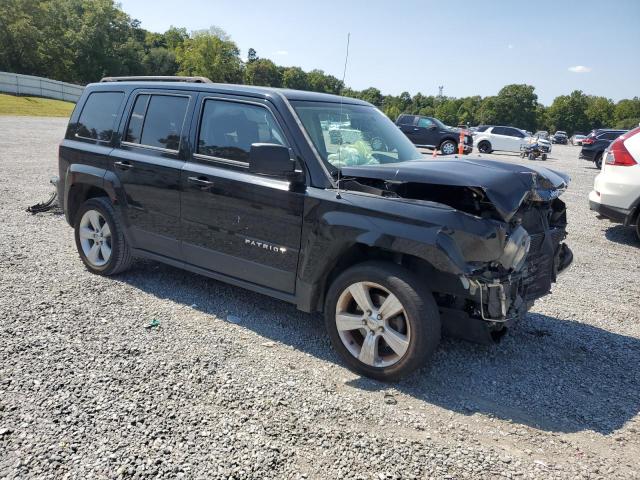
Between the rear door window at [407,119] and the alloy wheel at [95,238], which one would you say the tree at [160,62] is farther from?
the alloy wheel at [95,238]

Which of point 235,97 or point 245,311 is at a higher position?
point 235,97

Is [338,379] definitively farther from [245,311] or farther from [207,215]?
[207,215]

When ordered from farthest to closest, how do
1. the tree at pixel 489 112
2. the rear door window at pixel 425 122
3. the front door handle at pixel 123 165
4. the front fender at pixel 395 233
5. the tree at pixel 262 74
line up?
the tree at pixel 489 112, the tree at pixel 262 74, the rear door window at pixel 425 122, the front door handle at pixel 123 165, the front fender at pixel 395 233

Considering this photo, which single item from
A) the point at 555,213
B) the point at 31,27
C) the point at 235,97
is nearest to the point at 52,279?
the point at 235,97

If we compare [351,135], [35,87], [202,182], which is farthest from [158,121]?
→ [35,87]

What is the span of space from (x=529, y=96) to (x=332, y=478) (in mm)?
123507

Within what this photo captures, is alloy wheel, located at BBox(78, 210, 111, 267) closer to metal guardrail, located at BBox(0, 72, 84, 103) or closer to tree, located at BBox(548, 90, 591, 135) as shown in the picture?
metal guardrail, located at BBox(0, 72, 84, 103)

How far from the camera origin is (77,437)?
2.73 metres

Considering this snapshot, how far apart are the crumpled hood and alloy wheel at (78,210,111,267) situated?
2900 mm

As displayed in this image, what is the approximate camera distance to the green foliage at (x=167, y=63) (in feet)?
212

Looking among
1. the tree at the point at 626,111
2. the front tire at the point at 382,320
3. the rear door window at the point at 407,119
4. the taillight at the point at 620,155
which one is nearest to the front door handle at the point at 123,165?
the front tire at the point at 382,320

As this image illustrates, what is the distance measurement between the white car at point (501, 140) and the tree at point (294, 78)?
74.5m

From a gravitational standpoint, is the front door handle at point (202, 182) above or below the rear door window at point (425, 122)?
below

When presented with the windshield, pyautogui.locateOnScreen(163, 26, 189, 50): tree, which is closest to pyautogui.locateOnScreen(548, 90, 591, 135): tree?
pyautogui.locateOnScreen(163, 26, 189, 50): tree
